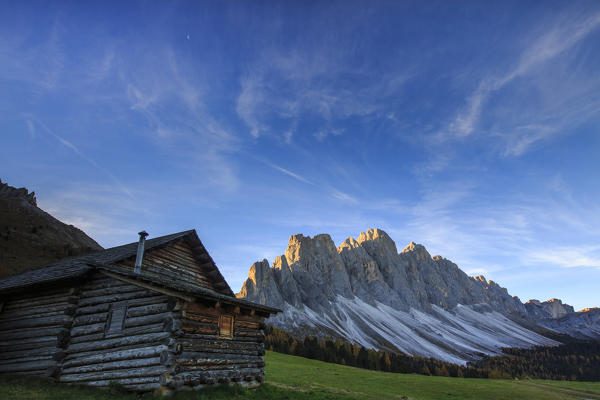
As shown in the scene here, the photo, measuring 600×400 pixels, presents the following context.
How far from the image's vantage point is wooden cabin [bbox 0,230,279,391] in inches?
555

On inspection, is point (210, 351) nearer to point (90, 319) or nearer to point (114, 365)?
point (114, 365)

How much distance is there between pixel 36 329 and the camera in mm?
16844

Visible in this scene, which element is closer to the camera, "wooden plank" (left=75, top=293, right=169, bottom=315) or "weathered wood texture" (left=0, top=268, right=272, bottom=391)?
"weathered wood texture" (left=0, top=268, right=272, bottom=391)

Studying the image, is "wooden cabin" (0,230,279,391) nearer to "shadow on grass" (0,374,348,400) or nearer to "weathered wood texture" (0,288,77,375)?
"weathered wood texture" (0,288,77,375)

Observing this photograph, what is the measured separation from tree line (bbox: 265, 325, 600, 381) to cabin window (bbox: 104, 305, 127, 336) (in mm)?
55496

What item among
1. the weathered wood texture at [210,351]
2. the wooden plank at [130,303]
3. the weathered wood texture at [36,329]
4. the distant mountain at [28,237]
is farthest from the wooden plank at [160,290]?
the distant mountain at [28,237]

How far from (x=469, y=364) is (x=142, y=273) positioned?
403 ft

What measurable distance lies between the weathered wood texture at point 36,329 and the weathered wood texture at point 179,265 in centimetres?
343

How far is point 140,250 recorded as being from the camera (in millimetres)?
18188

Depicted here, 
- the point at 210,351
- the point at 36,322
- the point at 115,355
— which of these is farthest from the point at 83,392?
the point at 36,322

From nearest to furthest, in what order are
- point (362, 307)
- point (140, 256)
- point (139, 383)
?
point (139, 383), point (140, 256), point (362, 307)

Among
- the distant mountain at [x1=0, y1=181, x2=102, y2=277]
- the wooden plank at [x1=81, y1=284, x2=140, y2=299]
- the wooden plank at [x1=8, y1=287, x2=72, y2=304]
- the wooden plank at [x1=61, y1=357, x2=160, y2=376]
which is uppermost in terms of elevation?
the distant mountain at [x1=0, y1=181, x2=102, y2=277]

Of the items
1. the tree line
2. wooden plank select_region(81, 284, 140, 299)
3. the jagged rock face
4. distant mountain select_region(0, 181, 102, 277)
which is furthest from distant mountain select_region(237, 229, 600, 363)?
wooden plank select_region(81, 284, 140, 299)

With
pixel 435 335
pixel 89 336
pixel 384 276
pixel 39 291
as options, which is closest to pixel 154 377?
pixel 89 336
